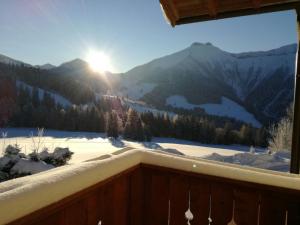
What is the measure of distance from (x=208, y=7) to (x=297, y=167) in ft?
4.41

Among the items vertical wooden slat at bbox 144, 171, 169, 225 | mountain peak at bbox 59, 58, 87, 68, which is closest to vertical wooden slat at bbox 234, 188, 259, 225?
vertical wooden slat at bbox 144, 171, 169, 225

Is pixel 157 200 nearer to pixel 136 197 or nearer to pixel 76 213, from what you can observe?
pixel 136 197

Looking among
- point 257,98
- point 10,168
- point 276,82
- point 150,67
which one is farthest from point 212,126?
point 150,67

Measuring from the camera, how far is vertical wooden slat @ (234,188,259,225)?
136 centimetres

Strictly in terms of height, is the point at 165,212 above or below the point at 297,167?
below

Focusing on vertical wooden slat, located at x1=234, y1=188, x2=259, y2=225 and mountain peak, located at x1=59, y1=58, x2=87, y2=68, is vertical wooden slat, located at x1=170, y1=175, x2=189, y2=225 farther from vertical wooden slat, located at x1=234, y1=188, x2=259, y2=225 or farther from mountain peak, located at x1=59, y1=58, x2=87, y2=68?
mountain peak, located at x1=59, y1=58, x2=87, y2=68

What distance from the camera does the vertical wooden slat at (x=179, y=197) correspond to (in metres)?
1.51

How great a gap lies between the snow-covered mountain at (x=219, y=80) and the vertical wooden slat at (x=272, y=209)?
60.5 meters

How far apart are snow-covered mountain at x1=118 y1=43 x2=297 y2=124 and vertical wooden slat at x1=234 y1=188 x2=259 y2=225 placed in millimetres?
60452

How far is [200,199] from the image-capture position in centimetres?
147

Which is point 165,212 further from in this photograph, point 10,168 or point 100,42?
point 100,42

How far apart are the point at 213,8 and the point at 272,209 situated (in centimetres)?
148

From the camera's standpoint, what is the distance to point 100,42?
1691 cm

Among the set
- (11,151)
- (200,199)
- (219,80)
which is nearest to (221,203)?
(200,199)
